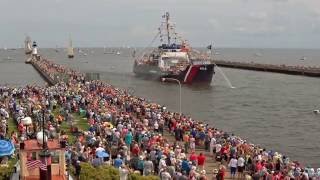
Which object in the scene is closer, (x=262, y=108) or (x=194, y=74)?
(x=262, y=108)

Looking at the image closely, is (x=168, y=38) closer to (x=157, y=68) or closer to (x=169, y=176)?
(x=157, y=68)

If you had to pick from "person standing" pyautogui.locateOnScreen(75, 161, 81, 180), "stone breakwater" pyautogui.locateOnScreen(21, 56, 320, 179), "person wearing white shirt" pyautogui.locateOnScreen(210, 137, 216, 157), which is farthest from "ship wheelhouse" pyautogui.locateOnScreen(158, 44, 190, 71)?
"person standing" pyautogui.locateOnScreen(75, 161, 81, 180)

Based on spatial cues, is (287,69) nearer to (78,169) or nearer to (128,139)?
(128,139)

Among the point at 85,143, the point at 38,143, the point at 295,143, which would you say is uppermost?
the point at 38,143

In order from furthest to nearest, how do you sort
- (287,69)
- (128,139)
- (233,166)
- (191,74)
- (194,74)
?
(287,69) < (194,74) < (191,74) < (128,139) < (233,166)

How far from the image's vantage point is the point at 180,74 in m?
80.0

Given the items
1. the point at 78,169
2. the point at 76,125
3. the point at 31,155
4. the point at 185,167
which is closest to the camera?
the point at 31,155

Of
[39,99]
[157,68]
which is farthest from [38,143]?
[157,68]

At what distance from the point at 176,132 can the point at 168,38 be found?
204 ft

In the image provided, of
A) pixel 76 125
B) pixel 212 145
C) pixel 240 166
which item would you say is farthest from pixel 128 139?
pixel 76 125

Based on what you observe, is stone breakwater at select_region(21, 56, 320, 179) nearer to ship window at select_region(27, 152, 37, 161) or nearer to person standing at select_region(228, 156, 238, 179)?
person standing at select_region(228, 156, 238, 179)

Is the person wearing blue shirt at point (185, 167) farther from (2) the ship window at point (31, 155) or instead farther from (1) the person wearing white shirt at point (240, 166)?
(2) the ship window at point (31, 155)

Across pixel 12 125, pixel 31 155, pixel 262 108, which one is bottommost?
pixel 262 108

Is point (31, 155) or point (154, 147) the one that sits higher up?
point (31, 155)
